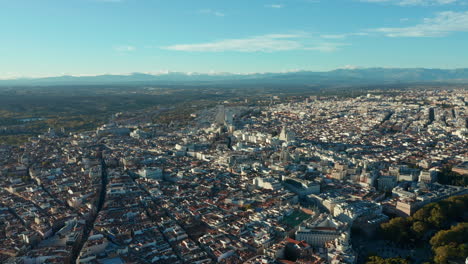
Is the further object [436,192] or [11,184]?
[11,184]

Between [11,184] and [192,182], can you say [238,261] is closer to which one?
[192,182]

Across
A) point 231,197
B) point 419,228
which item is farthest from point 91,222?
point 419,228

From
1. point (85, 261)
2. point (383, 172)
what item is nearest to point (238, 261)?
point (85, 261)

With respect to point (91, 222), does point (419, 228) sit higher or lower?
higher

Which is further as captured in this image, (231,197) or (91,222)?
(231,197)

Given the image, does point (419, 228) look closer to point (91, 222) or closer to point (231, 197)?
point (231, 197)

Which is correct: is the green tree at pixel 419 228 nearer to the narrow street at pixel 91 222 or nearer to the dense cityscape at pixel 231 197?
the dense cityscape at pixel 231 197

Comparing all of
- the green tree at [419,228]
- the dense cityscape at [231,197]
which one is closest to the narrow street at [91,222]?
the dense cityscape at [231,197]

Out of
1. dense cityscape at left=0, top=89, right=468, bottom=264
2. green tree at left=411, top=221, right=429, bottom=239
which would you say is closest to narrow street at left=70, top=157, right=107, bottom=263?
dense cityscape at left=0, top=89, right=468, bottom=264
